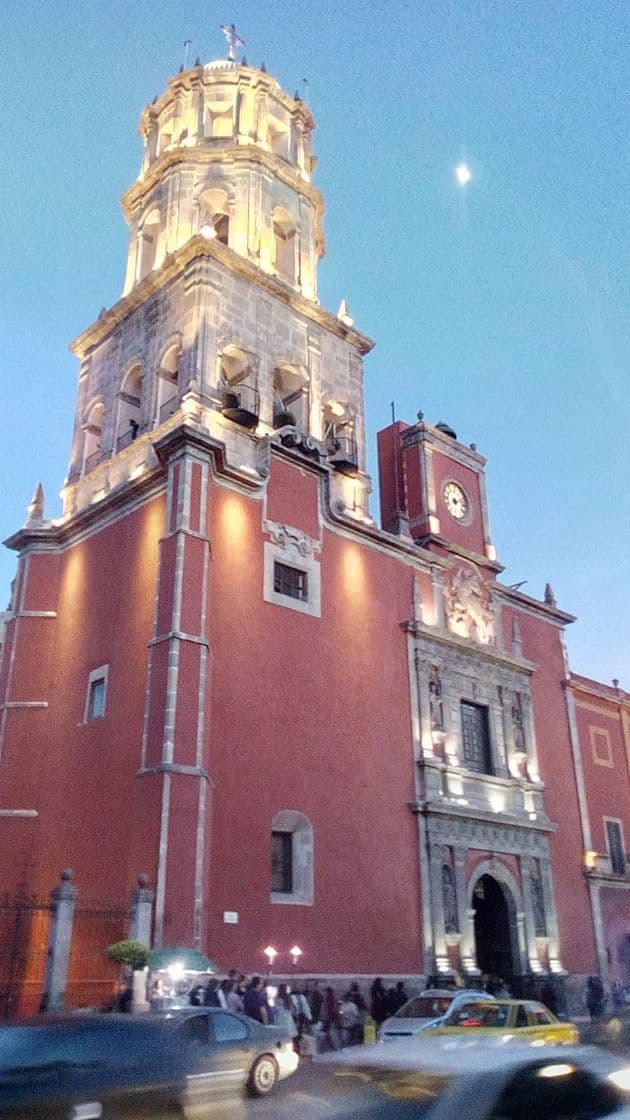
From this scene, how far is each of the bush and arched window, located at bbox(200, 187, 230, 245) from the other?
70.4 feet

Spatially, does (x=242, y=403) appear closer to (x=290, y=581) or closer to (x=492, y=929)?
(x=290, y=581)

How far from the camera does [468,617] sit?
28.8m

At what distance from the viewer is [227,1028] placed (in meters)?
11.7

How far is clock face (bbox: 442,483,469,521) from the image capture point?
101 feet

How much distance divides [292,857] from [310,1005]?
Result: 3056 mm

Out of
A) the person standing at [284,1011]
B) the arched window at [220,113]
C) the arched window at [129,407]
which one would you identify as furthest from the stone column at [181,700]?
the arched window at [220,113]

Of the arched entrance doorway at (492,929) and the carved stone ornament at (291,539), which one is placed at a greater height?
the carved stone ornament at (291,539)

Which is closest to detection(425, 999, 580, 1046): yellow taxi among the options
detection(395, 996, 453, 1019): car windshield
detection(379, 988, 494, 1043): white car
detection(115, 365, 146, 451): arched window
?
detection(379, 988, 494, 1043): white car

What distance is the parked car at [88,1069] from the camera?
21.5 ft

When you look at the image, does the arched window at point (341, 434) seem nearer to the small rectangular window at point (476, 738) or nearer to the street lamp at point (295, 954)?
the small rectangular window at point (476, 738)

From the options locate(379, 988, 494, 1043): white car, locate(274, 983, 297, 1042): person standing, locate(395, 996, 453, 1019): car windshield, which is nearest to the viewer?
locate(379, 988, 494, 1043): white car

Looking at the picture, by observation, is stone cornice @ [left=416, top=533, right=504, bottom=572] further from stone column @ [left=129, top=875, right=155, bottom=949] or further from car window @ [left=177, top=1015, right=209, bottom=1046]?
car window @ [left=177, top=1015, right=209, bottom=1046]

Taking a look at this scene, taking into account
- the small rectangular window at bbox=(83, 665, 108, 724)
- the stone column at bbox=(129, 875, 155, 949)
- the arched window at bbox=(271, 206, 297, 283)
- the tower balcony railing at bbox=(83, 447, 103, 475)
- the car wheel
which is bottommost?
the car wheel

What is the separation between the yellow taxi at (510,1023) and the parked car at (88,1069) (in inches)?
250
